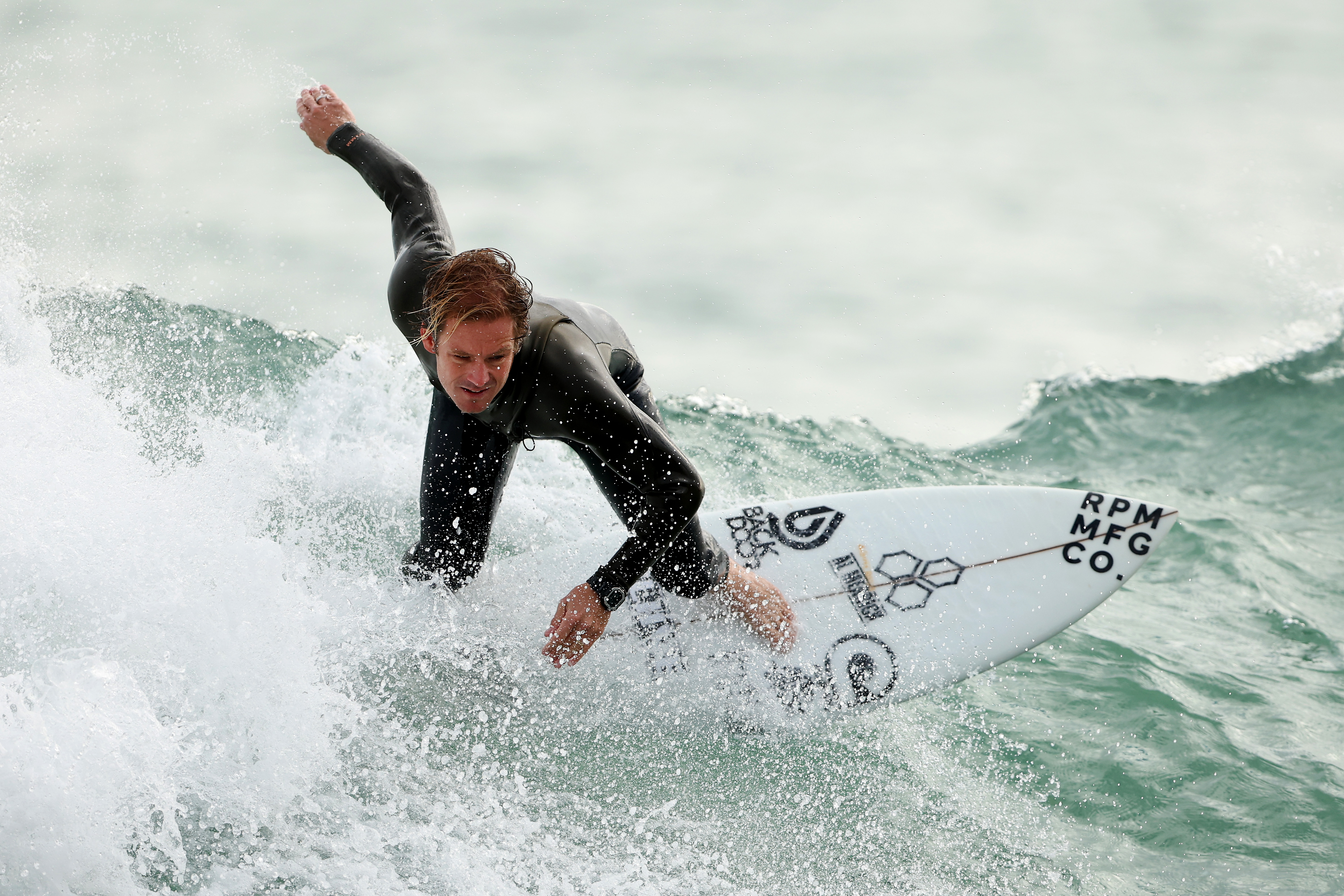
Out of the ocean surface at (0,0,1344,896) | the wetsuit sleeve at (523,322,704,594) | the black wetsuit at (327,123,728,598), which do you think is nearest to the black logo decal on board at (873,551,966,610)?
the ocean surface at (0,0,1344,896)

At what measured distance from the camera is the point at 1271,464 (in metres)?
7.05

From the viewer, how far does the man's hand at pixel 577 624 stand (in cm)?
303

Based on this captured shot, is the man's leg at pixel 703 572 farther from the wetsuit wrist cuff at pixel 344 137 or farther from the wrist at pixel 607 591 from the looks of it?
the wetsuit wrist cuff at pixel 344 137

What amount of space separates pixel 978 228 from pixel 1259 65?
4926mm

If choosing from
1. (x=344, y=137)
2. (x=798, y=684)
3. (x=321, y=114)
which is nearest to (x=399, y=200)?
(x=344, y=137)

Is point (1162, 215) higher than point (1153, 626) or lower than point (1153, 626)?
higher

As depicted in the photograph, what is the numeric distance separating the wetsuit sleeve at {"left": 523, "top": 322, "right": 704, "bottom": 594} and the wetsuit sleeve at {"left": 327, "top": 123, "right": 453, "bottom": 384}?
413 mm

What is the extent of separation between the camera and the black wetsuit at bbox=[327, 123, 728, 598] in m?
2.87

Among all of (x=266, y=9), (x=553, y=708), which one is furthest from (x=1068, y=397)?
(x=266, y=9)

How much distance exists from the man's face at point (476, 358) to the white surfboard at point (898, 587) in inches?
54.2

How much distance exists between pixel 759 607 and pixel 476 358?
166 cm

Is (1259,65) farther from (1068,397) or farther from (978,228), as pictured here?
(1068,397)

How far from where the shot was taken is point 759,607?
3.98 meters

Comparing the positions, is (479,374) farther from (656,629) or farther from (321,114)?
(656,629)
